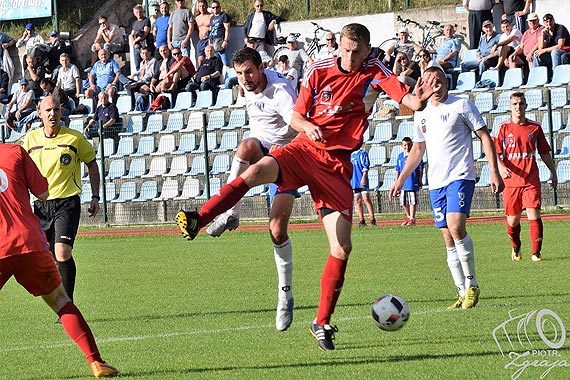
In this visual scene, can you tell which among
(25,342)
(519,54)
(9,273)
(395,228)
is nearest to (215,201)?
(9,273)

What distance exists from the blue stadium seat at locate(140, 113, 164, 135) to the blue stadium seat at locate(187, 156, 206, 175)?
6.07 ft

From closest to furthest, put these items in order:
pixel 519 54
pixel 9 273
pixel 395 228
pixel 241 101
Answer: pixel 9 273 → pixel 395 228 → pixel 519 54 → pixel 241 101

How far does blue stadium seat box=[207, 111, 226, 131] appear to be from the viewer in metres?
27.9

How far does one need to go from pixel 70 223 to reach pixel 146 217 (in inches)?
691

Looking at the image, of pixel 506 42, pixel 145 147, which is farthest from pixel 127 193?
pixel 506 42

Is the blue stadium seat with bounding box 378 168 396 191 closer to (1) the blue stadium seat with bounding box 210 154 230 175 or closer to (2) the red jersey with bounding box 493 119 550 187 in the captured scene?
(1) the blue stadium seat with bounding box 210 154 230 175

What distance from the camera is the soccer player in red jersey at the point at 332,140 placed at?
8.36m

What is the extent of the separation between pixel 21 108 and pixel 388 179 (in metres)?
11.7

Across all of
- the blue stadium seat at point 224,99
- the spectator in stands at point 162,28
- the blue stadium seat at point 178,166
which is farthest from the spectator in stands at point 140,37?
the blue stadium seat at point 178,166

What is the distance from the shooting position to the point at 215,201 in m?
7.91

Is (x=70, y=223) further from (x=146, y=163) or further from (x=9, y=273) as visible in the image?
(x=146, y=163)

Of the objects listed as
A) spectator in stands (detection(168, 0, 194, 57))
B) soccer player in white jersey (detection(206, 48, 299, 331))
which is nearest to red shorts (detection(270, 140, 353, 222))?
soccer player in white jersey (detection(206, 48, 299, 331))

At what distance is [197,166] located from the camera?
27.7 meters

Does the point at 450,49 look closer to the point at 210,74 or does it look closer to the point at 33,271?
the point at 210,74
